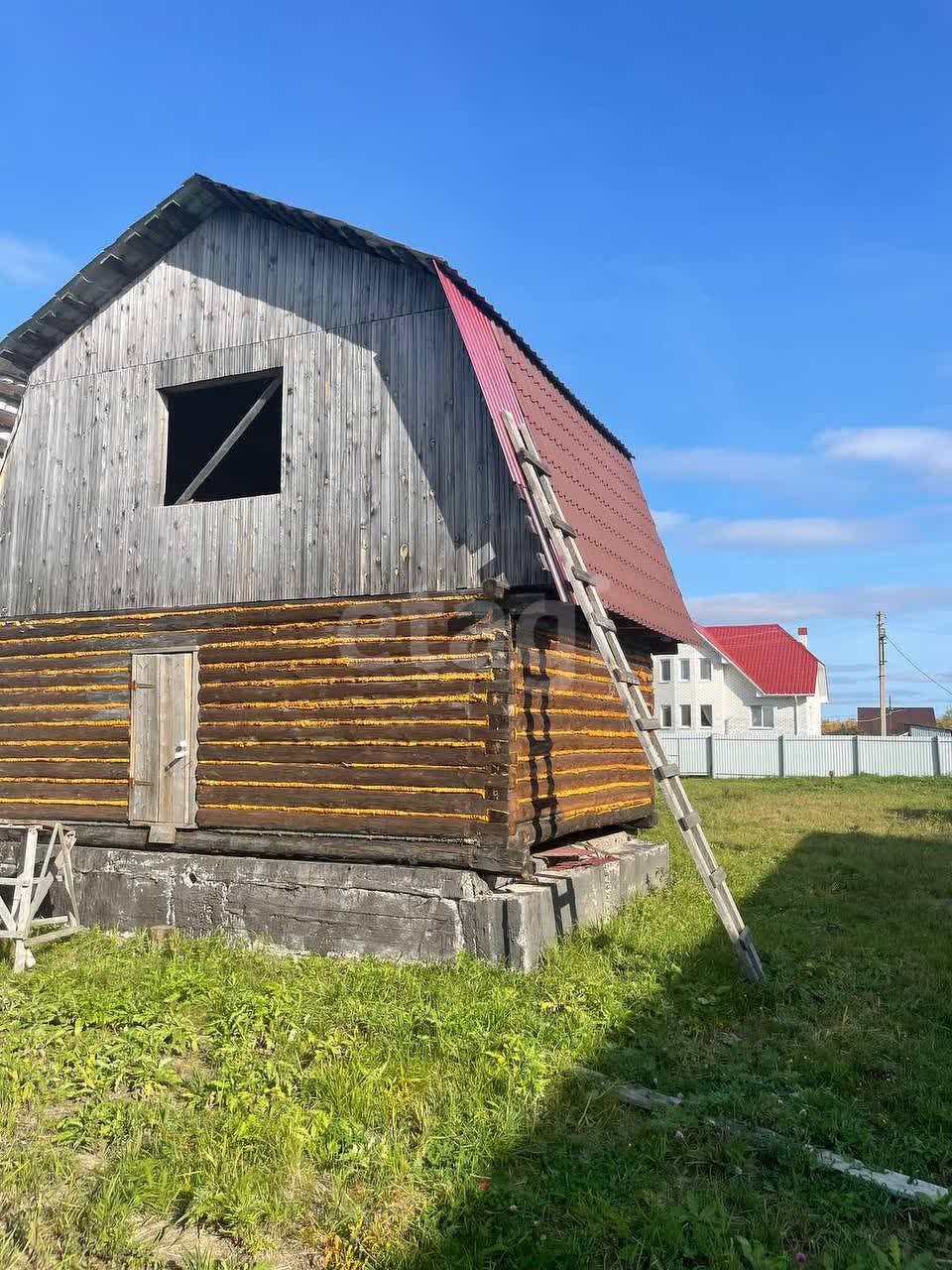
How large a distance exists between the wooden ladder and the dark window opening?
313 cm

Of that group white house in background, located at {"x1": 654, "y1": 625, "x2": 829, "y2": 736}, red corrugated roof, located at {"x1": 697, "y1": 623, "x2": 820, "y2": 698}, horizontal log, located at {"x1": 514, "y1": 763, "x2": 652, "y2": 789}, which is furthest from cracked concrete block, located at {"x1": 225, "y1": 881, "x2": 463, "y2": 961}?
red corrugated roof, located at {"x1": 697, "y1": 623, "x2": 820, "y2": 698}

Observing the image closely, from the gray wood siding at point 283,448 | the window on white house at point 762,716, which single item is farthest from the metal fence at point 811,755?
the gray wood siding at point 283,448

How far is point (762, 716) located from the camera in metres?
44.1

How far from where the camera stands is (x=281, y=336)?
9.69 m

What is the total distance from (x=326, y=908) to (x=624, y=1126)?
4166 mm

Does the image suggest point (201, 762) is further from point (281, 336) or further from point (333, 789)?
point (281, 336)

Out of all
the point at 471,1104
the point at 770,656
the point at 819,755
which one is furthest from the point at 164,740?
the point at 770,656

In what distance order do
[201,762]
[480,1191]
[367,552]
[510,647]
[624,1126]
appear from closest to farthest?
A: [480,1191] → [624,1126] → [510,647] → [367,552] → [201,762]

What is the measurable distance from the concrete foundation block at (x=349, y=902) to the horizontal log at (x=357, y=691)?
1540 millimetres

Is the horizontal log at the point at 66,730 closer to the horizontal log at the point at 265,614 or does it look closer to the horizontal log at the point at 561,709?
the horizontal log at the point at 265,614

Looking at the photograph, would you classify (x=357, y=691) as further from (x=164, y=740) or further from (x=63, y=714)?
(x=63, y=714)

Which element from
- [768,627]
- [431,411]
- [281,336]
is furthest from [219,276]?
[768,627]

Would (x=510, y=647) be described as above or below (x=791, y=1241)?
above

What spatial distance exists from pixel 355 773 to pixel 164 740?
7.82 ft
